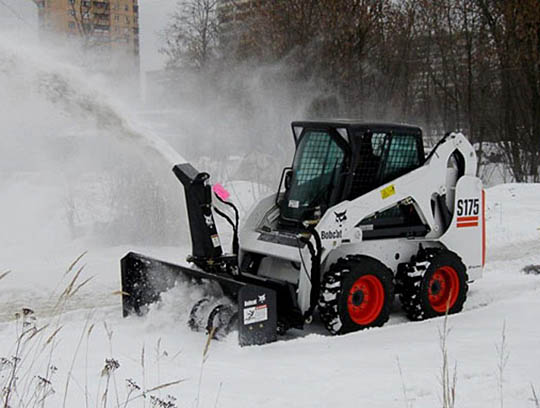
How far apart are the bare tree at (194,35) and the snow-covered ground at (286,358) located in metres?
13.3

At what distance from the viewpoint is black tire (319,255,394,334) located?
6395mm

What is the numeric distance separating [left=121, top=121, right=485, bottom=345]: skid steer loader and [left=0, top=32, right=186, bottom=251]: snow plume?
7.89 feet

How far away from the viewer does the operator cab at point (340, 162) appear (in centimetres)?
689

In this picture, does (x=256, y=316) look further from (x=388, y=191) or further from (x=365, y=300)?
(x=388, y=191)

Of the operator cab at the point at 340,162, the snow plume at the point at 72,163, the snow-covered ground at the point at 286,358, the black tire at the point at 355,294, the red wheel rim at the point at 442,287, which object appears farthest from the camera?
the snow plume at the point at 72,163

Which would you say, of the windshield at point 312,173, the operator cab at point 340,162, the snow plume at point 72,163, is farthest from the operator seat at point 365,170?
the snow plume at point 72,163

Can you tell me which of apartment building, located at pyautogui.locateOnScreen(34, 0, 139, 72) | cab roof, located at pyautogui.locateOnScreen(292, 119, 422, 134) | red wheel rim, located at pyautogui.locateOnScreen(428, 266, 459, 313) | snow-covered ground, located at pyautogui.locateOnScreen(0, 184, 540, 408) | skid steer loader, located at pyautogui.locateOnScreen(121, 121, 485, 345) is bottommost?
snow-covered ground, located at pyautogui.locateOnScreen(0, 184, 540, 408)

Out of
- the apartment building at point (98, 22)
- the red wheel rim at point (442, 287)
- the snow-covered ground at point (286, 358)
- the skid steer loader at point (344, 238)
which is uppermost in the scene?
the apartment building at point (98, 22)

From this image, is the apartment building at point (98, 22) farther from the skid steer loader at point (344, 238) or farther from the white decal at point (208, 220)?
the white decal at point (208, 220)

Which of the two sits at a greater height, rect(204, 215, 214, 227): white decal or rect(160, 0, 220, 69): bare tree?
rect(160, 0, 220, 69): bare tree

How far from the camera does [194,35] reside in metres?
23.8

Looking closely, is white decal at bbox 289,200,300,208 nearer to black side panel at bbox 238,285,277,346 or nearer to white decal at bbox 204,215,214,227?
white decal at bbox 204,215,214,227

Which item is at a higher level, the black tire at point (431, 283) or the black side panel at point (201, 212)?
the black side panel at point (201, 212)

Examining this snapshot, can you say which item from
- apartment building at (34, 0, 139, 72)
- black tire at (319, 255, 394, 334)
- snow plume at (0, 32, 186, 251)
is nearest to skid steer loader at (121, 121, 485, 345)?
black tire at (319, 255, 394, 334)
